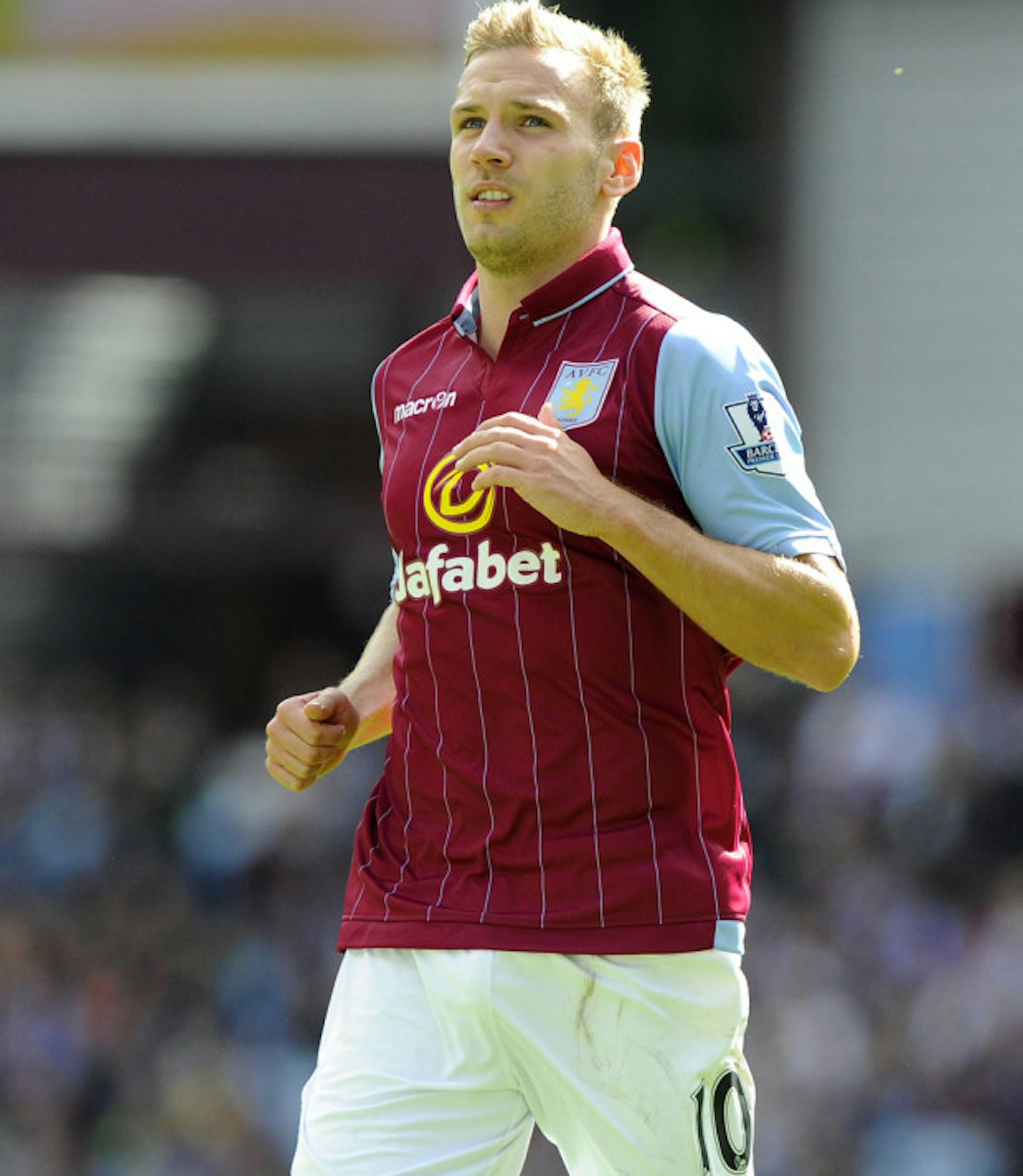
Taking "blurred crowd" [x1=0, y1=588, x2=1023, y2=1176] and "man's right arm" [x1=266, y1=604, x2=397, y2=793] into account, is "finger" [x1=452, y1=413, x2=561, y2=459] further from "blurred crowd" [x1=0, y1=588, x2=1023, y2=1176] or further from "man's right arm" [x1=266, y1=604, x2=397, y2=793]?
"blurred crowd" [x1=0, y1=588, x2=1023, y2=1176]

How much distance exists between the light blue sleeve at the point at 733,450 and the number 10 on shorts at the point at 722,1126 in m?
0.86

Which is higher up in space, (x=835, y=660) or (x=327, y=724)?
(x=835, y=660)

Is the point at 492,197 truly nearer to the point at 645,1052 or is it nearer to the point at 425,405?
the point at 425,405

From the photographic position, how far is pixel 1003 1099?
9.70 meters

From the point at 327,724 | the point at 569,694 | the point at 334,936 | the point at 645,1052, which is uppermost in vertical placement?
the point at 569,694

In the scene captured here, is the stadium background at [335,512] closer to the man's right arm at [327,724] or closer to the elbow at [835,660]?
the man's right arm at [327,724]

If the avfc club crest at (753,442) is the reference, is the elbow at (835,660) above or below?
below

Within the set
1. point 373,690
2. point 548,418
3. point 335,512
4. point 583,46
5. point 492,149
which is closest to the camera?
point 548,418

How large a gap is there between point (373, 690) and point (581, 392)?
770mm

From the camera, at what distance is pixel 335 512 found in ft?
50.5

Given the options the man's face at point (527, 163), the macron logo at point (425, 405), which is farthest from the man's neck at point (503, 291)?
the macron logo at point (425, 405)

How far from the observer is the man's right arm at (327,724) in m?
3.80

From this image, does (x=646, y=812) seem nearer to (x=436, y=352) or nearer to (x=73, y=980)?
(x=436, y=352)

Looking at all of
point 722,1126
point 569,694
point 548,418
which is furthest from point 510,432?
point 722,1126
